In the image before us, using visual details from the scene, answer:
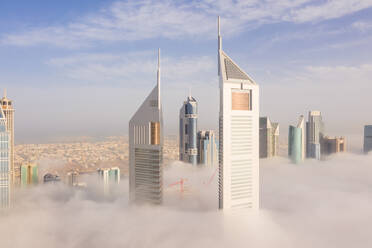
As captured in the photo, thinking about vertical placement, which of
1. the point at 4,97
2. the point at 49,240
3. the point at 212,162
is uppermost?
the point at 4,97

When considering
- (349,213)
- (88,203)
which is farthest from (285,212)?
(88,203)

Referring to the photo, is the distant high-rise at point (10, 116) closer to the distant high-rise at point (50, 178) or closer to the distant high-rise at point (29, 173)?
the distant high-rise at point (29, 173)

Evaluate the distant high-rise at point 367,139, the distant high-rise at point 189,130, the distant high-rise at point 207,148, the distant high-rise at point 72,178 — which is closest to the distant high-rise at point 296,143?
the distant high-rise at point 367,139

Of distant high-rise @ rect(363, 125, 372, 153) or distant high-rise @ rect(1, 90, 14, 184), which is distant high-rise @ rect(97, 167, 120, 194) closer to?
distant high-rise @ rect(1, 90, 14, 184)

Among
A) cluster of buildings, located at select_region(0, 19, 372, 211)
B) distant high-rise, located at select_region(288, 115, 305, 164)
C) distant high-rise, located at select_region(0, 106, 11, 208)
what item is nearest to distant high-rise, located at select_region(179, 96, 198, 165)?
cluster of buildings, located at select_region(0, 19, 372, 211)

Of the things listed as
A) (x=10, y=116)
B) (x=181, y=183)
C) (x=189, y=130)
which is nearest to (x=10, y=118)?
(x=10, y=116)

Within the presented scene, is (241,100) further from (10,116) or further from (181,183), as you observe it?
(10,116)

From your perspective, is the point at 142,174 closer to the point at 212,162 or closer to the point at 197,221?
the point at 197,221
